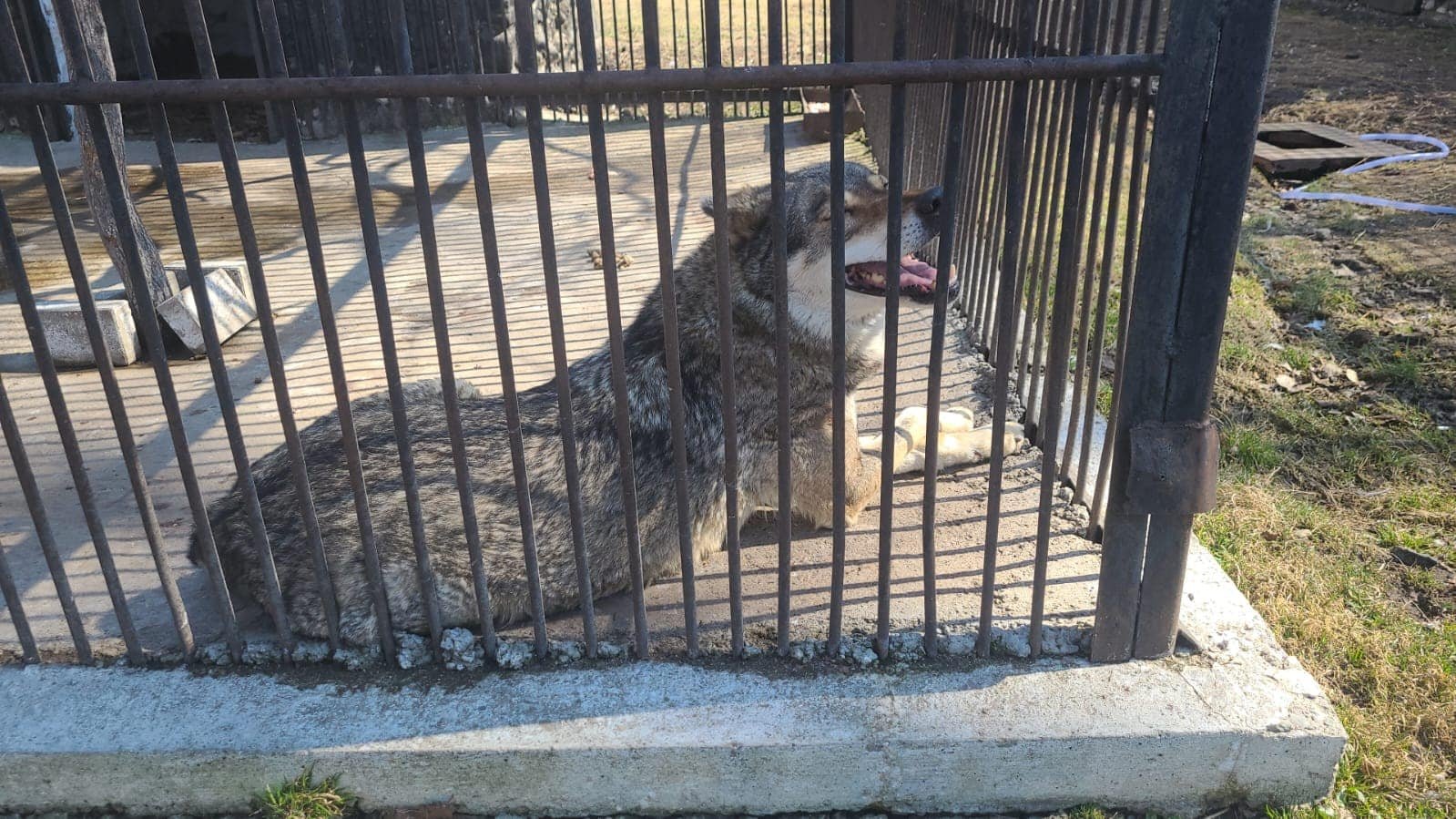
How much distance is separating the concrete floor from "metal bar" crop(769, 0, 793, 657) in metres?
0.29

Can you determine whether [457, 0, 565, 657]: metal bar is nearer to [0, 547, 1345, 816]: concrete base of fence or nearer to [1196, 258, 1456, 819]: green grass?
[0, 547, 1345, 816]: concrete base of fence

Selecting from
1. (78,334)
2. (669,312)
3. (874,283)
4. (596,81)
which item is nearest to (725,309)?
(669,312)

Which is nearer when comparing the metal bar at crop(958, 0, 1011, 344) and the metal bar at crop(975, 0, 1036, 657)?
the metal bar at crop(975, 0, 1036, 657)

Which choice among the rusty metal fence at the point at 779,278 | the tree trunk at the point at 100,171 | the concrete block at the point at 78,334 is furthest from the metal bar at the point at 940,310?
the concrete block at the point at 78,334

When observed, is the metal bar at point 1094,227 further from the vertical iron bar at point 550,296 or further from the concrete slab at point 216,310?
the concrete slab at point 216,310

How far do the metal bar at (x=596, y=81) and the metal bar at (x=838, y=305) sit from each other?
12 cm

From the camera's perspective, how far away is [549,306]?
2729mm

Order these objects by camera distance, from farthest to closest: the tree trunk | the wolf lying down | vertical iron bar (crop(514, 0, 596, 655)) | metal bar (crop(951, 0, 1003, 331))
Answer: the tree trunk → metal bar (crop(951, 0, 1003, 331)) → the wolf lying down → vertical iron bar (crop(514, 0, 596, 655))

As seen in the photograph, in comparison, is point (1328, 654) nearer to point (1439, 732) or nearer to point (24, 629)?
point (1439, 732)

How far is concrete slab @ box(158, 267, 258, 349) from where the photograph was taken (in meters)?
6.14

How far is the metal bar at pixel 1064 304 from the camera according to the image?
8.88ft

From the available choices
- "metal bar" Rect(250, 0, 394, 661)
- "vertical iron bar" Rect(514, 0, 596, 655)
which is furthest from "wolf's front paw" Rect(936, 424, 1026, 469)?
"metal bar" Rect(250, 0, 394, 661)

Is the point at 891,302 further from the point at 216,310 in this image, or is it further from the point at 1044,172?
the point at 216,310

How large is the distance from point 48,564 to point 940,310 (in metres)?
2.98
